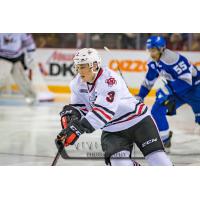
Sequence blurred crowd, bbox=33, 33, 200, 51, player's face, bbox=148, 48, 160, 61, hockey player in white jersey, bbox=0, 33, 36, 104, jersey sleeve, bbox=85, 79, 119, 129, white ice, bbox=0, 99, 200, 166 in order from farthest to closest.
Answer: hockey player in white jersey, bbox=0, 33, 36, 104
player's face, bbox=148, 48, 160, 61
blurred crowd, bbox=33, 33, 200, 51
white ice, bbox=0, 99, 200, 166
jersey sleeve, bbox=85, 79, 119, 129

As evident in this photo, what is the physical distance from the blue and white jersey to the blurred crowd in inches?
2.8

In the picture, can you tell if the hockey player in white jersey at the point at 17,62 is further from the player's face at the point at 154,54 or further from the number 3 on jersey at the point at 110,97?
the number 3 on jersey at the point at 110,97

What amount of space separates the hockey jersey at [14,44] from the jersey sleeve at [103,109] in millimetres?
1010

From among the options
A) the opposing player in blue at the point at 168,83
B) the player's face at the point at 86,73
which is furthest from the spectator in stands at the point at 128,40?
the player's face at the point at 86,73

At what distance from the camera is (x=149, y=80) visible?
4.11 metres

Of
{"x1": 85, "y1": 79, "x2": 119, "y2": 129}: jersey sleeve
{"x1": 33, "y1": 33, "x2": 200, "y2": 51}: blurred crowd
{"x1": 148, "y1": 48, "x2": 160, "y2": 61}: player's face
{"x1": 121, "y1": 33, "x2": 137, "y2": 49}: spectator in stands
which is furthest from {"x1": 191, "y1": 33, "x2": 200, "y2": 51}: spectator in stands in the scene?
{"x1": 85, "y1": 79, "x2": 119, "y2": 129}: jersey sleeve

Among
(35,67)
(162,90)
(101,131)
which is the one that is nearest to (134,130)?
(101,131)

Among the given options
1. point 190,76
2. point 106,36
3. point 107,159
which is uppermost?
point 106,36

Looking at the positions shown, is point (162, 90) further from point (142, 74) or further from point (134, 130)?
point (134, 130)

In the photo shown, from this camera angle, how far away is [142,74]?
4.19 metres

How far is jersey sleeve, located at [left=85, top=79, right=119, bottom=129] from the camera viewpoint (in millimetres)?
3354

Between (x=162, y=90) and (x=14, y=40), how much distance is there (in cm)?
105

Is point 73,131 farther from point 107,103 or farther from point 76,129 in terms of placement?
point 107,103

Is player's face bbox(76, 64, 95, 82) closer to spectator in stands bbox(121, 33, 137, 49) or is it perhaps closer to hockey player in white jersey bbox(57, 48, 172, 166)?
hockey player in white jersey bbox(57, 48, 172, 166)
